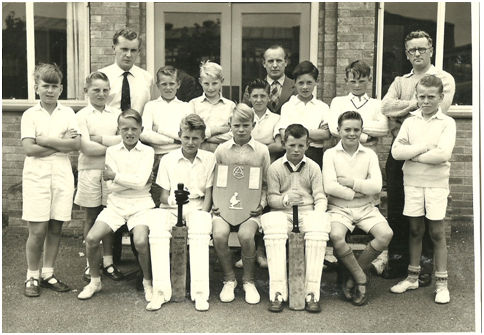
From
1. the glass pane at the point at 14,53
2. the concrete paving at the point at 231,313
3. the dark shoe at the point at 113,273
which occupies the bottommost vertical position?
the concrete paving at the point at 231,313

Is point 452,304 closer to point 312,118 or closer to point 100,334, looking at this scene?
point 312,118

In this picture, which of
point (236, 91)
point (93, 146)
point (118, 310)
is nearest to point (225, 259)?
point (118, 310)

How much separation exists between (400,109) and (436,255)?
1.14 meters

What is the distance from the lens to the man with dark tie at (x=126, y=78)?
482 centimetres

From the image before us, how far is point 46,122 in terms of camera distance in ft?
14.2

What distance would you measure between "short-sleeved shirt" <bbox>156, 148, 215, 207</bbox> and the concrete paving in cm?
82

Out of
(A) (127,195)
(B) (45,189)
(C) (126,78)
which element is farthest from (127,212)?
(C) (126,78)

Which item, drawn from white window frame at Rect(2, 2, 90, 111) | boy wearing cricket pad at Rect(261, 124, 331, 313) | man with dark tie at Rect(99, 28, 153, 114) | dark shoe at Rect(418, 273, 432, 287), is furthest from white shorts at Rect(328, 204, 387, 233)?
white window frame at Rect(2, 2, 90, 111)

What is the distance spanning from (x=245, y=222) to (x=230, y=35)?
9.89ft

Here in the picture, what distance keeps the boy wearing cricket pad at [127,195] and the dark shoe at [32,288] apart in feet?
1.09

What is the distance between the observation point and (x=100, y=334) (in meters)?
3.56

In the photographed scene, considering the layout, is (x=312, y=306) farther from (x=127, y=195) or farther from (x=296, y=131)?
(x=127, y=195)

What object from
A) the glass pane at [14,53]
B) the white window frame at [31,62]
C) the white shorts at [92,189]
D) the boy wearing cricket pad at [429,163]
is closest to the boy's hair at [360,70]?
the boy wearing cricket pad at [429,163]

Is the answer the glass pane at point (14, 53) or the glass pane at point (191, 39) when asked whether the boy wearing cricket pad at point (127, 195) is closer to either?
the glass pane at point (191, 39)
